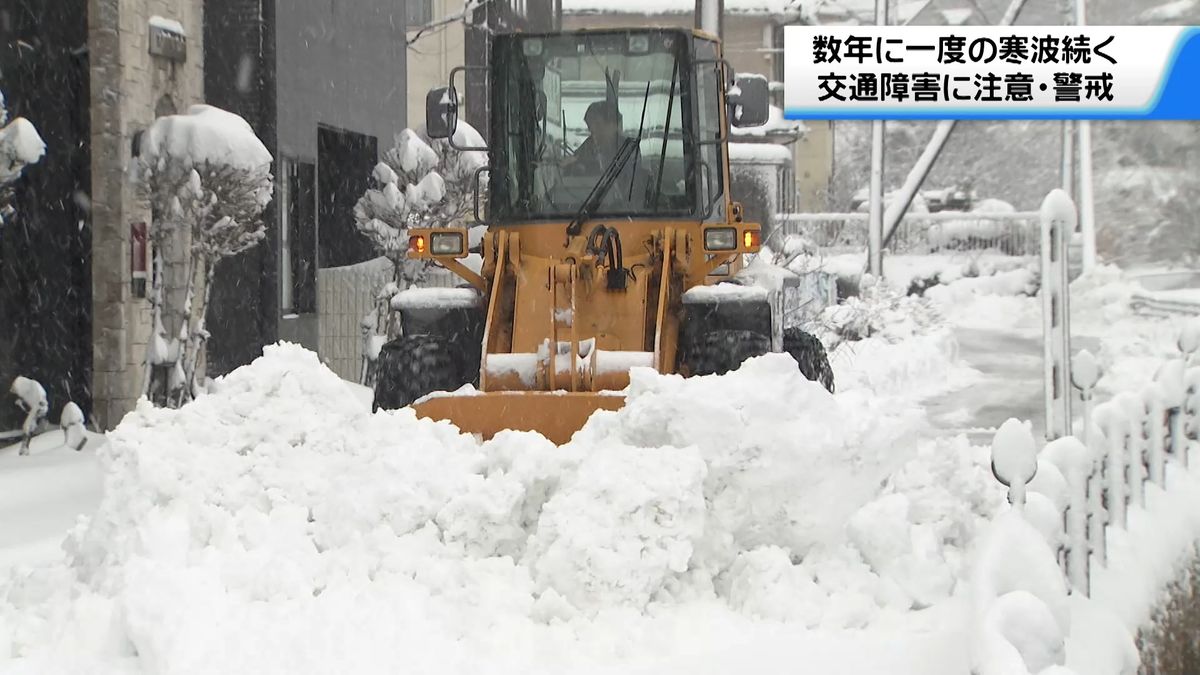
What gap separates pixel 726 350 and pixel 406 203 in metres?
8.30

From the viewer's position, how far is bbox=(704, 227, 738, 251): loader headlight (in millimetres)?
7859

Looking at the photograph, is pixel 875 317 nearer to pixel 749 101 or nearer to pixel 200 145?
pixel 200 145

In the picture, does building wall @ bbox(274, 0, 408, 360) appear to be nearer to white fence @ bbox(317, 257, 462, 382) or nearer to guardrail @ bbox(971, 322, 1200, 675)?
white fence @ bbox(317, 257, 462, 382)

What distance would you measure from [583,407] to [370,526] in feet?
4.64

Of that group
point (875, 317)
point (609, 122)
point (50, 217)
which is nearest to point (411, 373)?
point (609, 122)

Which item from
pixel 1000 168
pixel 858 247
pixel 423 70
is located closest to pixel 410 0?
pixel 423 70

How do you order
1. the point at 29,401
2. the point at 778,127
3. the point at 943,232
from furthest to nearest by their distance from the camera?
the point at 778,127, the point at 943,232, the point at 29,401

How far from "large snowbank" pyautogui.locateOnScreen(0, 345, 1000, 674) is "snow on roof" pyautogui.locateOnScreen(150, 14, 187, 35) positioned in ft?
24.5

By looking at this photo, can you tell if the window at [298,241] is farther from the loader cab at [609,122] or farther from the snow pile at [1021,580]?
the snow pile at [1021,580]

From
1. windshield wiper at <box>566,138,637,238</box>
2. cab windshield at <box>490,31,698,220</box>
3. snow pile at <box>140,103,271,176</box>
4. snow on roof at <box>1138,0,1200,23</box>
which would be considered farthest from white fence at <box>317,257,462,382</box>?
snow on roof at <box>1138,0,1200,23</box>

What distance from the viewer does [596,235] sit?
7816 millimetres

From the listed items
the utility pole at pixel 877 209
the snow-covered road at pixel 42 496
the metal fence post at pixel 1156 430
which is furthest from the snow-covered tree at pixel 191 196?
the utility pole at pixel 877 209

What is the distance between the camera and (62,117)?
40.2 ft

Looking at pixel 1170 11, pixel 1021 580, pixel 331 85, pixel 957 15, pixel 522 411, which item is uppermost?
pixel 957 15
